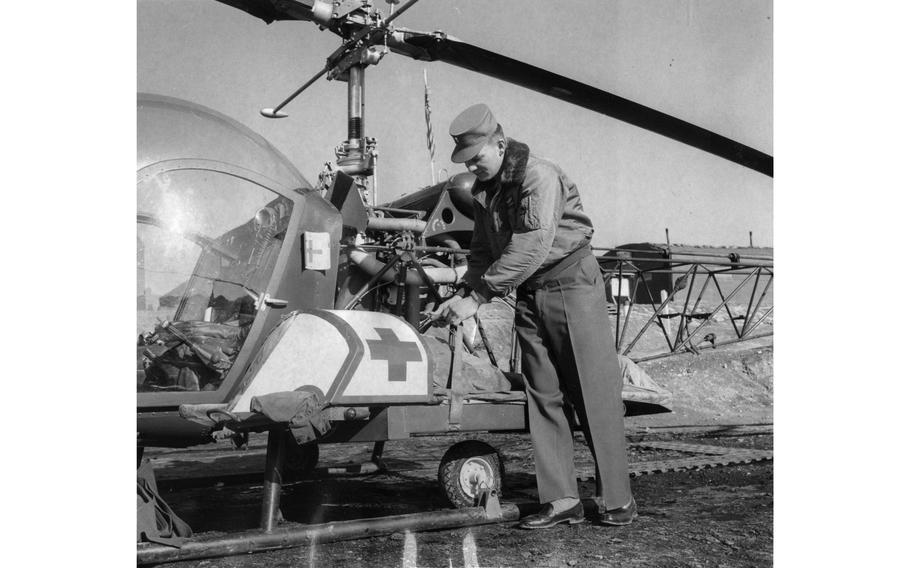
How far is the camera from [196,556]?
10.7 feet

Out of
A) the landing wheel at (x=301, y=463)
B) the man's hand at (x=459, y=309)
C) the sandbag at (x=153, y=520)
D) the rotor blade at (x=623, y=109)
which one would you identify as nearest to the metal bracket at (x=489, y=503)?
the man's hand at (x=459, y=309)

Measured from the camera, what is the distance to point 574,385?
165 inches

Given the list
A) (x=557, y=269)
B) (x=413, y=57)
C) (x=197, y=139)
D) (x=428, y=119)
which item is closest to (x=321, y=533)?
(x=557, y=269)

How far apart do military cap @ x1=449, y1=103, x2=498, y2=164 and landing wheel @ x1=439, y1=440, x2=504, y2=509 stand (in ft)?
5.21

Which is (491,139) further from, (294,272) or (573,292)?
(294,272)

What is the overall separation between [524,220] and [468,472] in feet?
4.68

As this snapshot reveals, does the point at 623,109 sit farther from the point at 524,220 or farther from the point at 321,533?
the point at 321,533

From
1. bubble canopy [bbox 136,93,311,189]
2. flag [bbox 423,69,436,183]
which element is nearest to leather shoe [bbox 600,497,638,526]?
bubble canopy [bbox 136,93,311,189]

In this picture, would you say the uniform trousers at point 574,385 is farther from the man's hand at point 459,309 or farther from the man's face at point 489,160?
the man's face at point 489,160
